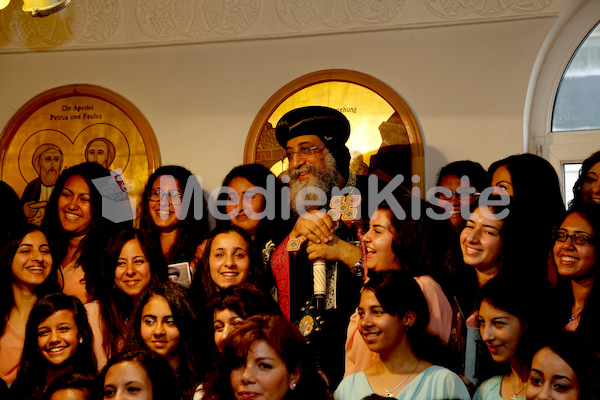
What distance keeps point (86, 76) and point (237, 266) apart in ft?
8.58

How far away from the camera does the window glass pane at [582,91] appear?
562cm

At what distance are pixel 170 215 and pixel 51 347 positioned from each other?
131 cm

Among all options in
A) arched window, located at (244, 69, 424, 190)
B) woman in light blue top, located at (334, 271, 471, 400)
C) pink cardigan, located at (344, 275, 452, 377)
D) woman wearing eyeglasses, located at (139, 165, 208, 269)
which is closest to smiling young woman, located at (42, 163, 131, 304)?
woman wearing eyeglasses, located at (139, 165, 208, 269)

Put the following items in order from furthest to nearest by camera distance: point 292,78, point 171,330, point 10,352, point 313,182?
point 292,78 < point 313,182 < point 10,352 < point 171,330

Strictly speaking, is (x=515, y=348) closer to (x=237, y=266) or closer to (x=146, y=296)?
(x=237, y=266)

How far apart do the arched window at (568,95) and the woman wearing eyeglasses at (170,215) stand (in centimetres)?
239

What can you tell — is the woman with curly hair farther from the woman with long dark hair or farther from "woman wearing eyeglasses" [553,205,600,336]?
the woman with long dark hair

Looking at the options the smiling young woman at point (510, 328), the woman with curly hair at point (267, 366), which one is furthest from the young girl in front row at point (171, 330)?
the smiling young woman at point (510, 328)

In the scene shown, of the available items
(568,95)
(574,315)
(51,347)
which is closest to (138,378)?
(51,347)

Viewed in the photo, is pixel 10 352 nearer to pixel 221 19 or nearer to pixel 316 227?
pixel 316 227

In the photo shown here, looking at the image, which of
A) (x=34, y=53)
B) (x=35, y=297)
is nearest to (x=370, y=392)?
(x=35, y=297)

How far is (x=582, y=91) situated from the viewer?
18.5ft

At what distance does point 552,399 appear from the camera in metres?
3.24

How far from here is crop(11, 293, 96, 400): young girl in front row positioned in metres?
4.37
